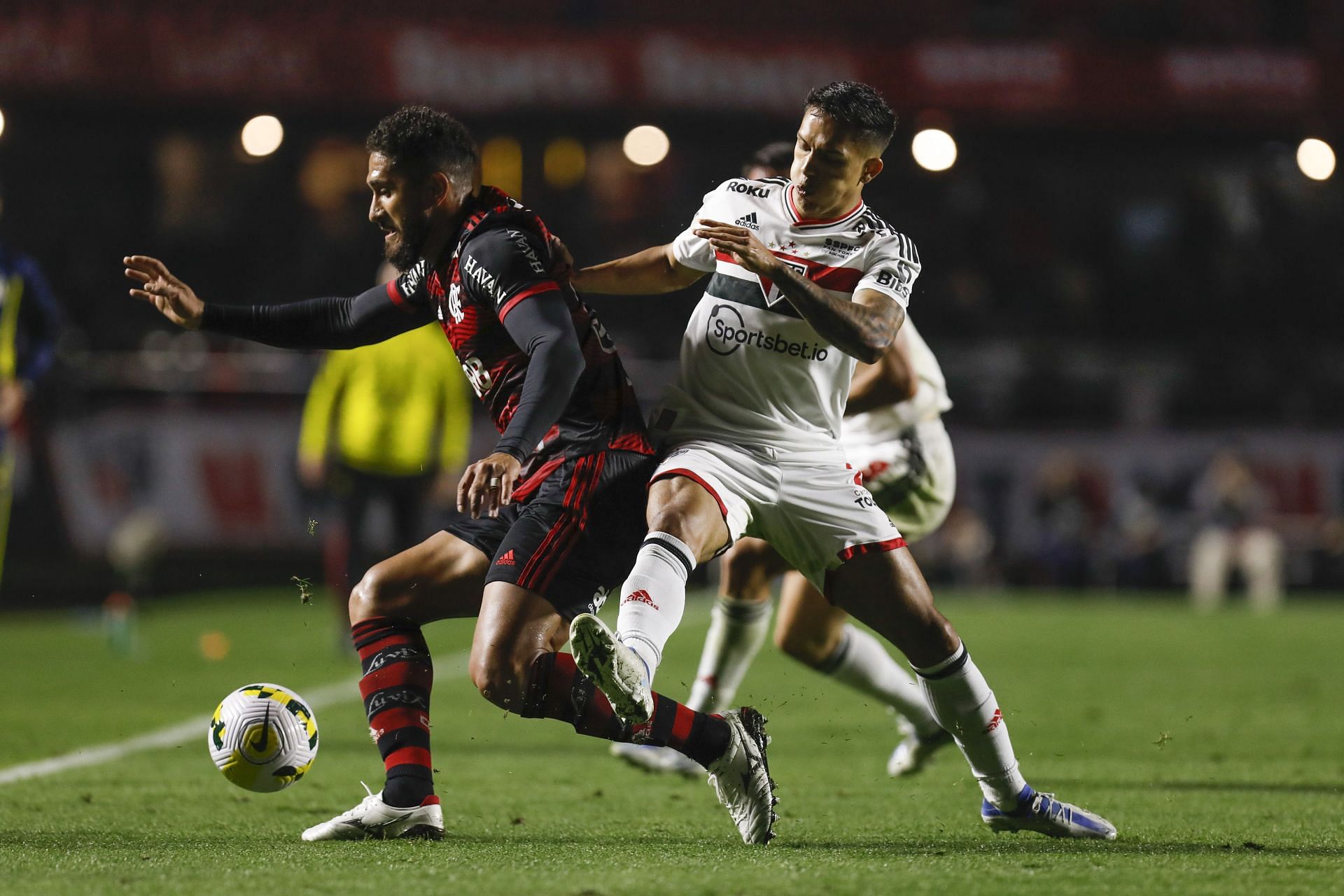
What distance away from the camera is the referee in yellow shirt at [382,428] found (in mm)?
10203

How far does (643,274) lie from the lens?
16.3ft

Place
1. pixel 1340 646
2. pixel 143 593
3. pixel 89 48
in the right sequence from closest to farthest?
pixel 1340 646 < pixel 143 593 < pixel 89 48

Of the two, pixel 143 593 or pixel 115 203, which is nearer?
pixel 143 593

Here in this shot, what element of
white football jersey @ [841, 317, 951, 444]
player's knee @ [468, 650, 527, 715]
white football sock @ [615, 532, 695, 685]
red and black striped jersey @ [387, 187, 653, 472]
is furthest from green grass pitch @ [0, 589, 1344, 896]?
white football jersey @ [841, 317, 951, 444]

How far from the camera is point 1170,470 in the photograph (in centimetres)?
1952

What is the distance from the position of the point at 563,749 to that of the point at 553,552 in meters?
2.74

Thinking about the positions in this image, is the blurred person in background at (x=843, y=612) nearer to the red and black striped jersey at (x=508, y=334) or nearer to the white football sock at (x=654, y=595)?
the red and black striped jersey at (x=508, y=334)

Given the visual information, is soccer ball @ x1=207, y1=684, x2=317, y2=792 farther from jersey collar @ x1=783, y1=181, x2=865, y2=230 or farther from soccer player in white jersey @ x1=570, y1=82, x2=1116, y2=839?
jersey collar @ x1=783, y1=181, x2=865, y2=230

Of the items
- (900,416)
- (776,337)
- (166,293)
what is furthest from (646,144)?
(776,337)

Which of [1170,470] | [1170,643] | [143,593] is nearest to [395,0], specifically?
[143,593]

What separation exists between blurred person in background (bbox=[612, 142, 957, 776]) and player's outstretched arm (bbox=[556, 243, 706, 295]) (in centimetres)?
120

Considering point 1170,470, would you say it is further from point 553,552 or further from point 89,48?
point 553,552

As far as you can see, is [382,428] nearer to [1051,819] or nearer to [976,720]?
[976,720]

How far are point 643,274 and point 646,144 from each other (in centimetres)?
1654
